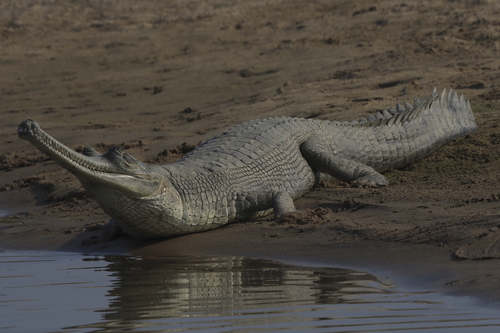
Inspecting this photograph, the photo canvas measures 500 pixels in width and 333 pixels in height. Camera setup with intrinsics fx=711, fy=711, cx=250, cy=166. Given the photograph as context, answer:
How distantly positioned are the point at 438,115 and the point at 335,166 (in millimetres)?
1663

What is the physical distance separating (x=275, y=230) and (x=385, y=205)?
2.95 feet

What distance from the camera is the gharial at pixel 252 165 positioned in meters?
4.95

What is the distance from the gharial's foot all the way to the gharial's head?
203 centimetres

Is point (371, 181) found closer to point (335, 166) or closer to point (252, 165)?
point (335, 166)

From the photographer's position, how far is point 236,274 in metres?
4.42

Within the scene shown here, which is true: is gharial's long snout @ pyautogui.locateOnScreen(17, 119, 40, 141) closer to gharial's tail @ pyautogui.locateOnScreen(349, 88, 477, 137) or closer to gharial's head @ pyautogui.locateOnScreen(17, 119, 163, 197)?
gharial's head @ pyautogui.locateOnScreen(17, 119, 163, 197)

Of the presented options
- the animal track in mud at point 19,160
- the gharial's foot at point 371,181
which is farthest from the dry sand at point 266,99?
the gharial's foot at point 371,181

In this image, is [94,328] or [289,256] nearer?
[94,328]

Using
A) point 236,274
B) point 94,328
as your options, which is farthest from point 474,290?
point 94,328

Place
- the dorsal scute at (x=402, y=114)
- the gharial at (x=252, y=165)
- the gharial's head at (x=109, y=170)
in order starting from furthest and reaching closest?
the dorsal scute at (x=402, y=114) < the gharial at (x=252, y=165) < the gharial's head at (x=109, y=170)

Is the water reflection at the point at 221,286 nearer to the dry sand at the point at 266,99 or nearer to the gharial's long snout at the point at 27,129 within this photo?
the dry sand at the point at 266,99

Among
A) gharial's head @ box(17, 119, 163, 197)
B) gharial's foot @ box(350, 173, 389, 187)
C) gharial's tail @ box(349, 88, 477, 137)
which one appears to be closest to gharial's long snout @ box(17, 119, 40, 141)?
gharial's head @ box(17, 119, 163, 197)

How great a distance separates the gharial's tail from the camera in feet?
24.3

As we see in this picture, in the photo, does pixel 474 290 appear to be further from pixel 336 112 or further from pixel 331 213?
pixel 336 112
